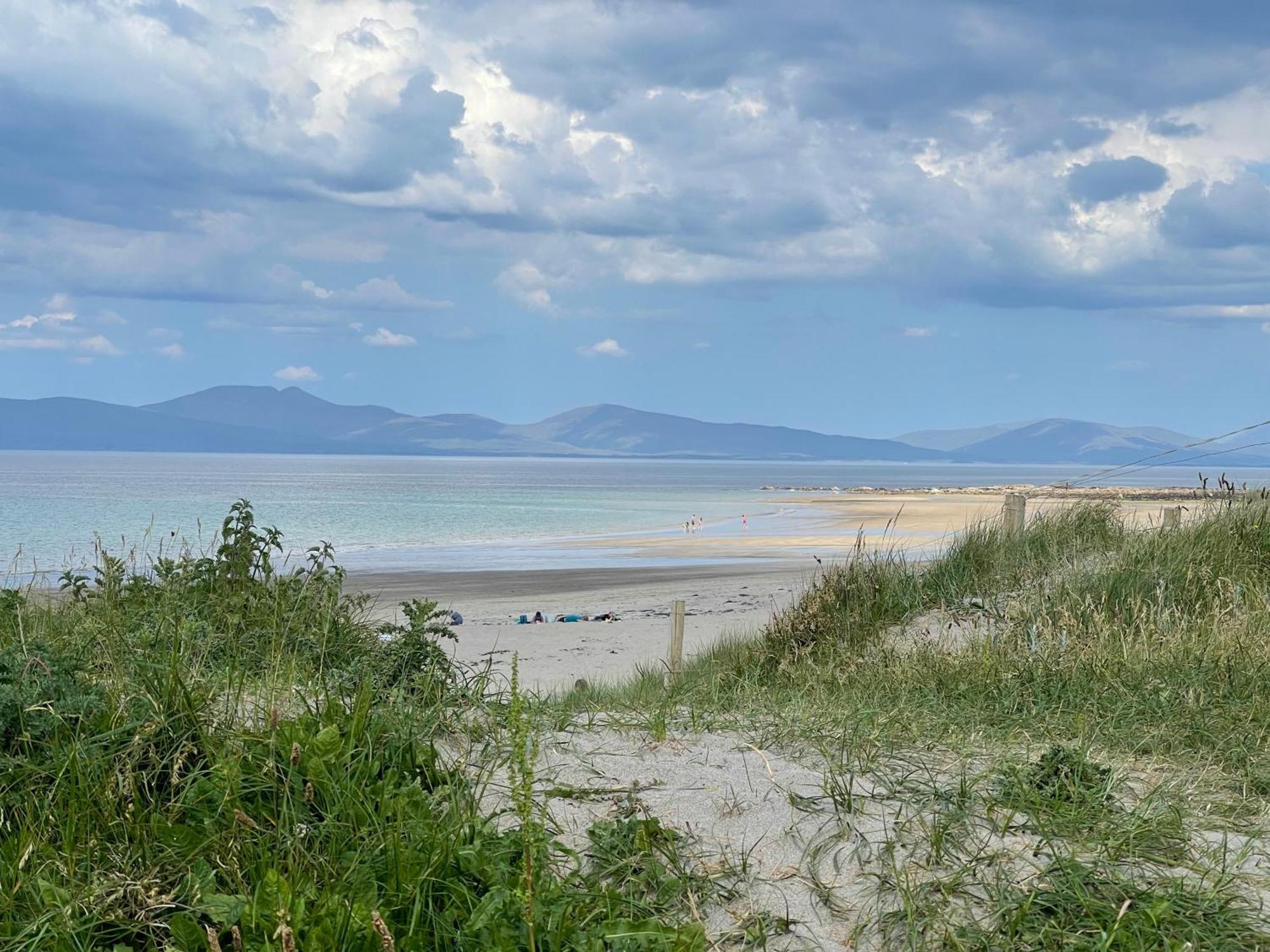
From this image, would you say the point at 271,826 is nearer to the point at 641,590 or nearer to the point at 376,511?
the point at 641,590

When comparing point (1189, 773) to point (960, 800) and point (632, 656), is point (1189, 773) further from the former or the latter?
point (632, 656)

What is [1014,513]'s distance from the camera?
12648 millimetres

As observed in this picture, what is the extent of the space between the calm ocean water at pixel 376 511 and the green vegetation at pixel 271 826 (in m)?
2.55

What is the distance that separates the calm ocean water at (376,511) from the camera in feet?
115

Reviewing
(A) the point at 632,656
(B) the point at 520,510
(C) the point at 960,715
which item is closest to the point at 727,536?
(B) the point at 520,510

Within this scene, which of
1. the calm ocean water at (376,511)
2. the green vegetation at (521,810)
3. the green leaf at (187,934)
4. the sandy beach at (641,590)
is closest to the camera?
the green leaf at (187,934)

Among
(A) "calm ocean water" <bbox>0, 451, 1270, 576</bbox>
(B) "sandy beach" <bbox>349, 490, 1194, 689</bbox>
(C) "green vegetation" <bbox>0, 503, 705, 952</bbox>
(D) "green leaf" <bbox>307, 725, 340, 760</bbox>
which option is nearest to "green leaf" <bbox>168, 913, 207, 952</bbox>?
(C) "green vegetation" <bbox>0, 503, 705, 952</bbox>

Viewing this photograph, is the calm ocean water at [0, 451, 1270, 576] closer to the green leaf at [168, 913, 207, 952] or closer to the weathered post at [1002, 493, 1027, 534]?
the green leaf at [168, 913, 207, 952]

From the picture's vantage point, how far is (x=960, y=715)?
17.7ft

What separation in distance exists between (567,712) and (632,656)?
10727 mm

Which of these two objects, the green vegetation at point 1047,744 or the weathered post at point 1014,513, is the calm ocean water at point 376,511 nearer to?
the green vegetation at point 1047,744

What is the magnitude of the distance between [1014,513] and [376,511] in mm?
52503

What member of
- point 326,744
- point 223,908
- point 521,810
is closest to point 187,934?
point 223,908

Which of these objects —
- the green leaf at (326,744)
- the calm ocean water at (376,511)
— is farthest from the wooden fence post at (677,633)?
the green leaf at (326,744)
